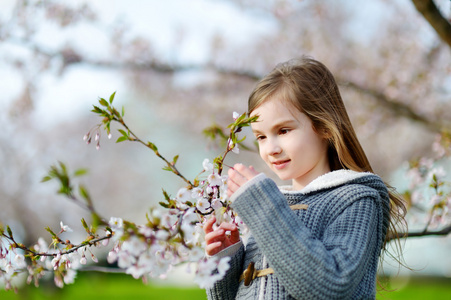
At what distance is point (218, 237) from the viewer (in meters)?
1.57

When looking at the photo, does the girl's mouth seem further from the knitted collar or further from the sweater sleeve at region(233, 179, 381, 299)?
the sweater sleeve at region(233, 179, 381, 299)

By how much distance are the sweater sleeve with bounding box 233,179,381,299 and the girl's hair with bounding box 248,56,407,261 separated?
1.10 feet

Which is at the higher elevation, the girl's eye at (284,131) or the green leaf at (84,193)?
the girl's eye at (284,131)

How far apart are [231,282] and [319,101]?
693mm

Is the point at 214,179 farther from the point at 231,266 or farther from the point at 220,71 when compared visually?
the point at 220,71

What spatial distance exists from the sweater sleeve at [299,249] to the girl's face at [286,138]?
0.26 m

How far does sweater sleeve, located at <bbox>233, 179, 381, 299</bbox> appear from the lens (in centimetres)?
128

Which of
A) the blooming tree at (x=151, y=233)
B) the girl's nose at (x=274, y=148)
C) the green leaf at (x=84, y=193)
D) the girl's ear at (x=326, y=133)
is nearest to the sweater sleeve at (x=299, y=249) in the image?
the blooming tree at (x=151, y=233)

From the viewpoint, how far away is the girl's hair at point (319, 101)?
1671 millimetres

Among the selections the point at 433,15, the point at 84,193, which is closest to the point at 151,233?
the point at 84,193

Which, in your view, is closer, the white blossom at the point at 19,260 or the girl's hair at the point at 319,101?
the white blossom at the point at 19,260

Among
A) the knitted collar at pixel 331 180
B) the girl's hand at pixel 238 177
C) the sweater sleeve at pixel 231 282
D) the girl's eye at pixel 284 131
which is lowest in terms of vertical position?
the sweater sleeve at pixel 231 282

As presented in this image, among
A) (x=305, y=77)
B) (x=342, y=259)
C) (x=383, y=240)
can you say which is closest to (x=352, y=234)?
(x=342, y=259)

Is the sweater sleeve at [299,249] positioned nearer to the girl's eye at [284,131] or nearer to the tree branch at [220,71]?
the girl's eye at [284,131]
